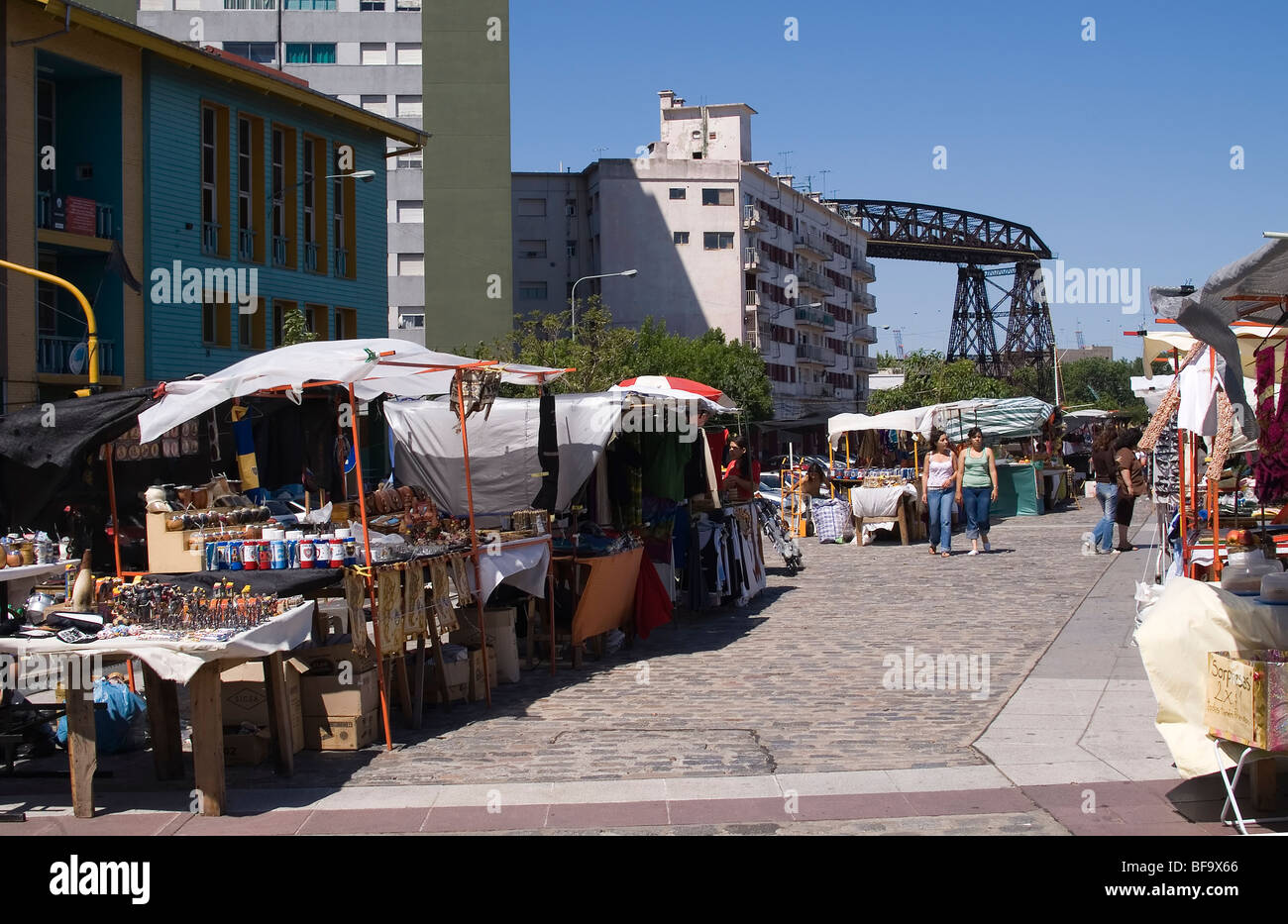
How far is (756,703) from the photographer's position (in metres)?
9.37

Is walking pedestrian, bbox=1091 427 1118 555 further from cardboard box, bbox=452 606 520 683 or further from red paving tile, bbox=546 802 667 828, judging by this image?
red paving tile, bbox=546 802 667 828

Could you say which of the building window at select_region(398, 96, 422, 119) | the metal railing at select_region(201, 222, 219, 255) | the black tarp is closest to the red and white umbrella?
the black tarp

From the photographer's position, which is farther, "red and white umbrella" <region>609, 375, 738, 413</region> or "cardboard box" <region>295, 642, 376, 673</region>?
"red and white umbrella" <region>609, 375, 738, 413</region>

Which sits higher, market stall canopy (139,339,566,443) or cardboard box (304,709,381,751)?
market stall canopy (139,339,566,443)

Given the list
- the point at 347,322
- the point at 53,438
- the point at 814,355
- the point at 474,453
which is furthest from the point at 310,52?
the point at 53,438

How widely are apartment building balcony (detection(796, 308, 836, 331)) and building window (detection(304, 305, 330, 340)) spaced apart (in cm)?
5455

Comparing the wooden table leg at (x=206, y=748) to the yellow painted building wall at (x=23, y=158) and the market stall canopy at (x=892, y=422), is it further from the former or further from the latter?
the market stall canopy at (x=892, y=422)

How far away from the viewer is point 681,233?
73688mm

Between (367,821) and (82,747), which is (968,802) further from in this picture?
(82,747)

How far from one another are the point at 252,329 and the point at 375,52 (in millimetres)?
31851

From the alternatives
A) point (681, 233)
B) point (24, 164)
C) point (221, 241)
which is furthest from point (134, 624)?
point (681, 233)

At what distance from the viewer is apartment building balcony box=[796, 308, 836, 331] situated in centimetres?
8706

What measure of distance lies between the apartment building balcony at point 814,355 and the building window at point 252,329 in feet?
194

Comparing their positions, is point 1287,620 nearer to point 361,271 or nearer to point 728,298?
point 361,271
